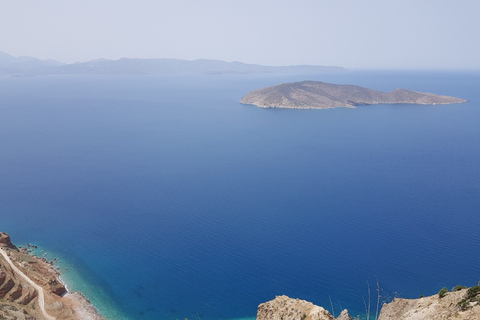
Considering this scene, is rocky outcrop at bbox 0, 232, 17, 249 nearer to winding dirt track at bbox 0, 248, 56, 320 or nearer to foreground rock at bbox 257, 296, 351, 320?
winding dirt track at bbox 0, 248, 56, 320

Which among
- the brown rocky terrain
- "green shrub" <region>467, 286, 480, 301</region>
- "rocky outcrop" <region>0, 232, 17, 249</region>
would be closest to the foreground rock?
"green shrub" <region>467, 286, 480, 301</region>

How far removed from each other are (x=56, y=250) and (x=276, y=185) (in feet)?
195

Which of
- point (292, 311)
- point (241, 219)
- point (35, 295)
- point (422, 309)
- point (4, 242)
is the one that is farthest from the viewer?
point (241, 219)

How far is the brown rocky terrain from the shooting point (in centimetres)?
4906

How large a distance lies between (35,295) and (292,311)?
45.9 m

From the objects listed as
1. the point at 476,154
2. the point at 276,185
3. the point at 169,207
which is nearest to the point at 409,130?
the point at 476,154

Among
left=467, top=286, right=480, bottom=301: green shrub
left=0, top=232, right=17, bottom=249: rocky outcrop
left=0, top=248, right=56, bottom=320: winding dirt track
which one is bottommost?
left=0, top=248, right=56, bottom=320: winding dirt track

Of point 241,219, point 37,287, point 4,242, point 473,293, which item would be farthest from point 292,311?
point 4,242

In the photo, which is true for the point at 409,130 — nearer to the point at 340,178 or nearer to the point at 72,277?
the point at 340,178

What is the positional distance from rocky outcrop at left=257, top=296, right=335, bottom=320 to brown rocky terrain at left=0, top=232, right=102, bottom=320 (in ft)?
111

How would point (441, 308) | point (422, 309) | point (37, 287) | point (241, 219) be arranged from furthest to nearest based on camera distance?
1. point (241, 219)
2. point (37, 287)
3. point (422, 309)
4. point (441, 308)

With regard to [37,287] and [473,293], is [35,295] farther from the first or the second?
[473,293]

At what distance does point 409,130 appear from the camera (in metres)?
177

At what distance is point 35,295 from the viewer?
5269 centimetres
